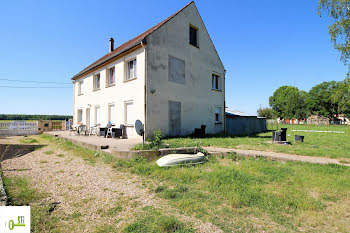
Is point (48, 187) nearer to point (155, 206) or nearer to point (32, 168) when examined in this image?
point (32, 168)

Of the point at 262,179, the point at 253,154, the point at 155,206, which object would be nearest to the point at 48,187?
the point at 155,206

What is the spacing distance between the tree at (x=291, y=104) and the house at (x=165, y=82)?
5404 cm

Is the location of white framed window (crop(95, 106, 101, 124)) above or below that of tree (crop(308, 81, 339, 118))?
below

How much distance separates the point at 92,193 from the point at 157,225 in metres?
1.99

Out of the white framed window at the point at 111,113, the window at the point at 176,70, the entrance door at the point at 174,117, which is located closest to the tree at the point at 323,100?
the window at the point at 176,70

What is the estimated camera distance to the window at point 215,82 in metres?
17.0

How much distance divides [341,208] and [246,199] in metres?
1.52

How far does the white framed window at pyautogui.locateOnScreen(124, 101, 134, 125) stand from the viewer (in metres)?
12.0

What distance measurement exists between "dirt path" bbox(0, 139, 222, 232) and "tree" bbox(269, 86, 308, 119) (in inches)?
2658

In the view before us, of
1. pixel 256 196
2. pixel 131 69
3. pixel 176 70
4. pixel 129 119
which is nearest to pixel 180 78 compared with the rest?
pixel 176 70

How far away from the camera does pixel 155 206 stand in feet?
10.3

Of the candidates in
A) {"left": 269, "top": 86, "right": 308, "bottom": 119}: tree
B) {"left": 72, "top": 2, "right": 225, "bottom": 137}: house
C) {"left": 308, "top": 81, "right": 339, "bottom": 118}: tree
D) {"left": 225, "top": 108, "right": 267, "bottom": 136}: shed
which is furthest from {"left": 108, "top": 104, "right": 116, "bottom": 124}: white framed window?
{"left": 308, "top": 81, "right": 339, "bottom": 118}: tree

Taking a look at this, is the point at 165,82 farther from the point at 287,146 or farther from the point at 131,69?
the point at 287,146

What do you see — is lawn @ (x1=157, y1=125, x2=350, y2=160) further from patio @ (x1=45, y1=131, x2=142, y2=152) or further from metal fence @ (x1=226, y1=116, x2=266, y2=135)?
metal fence @ (x1=226, y1=116, x2=266, y2=135)
